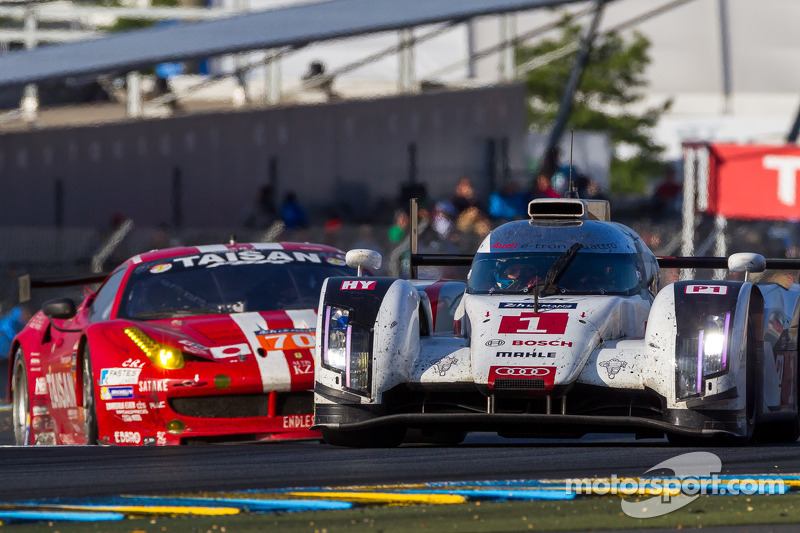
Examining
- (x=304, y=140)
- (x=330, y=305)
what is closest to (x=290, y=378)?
(x=330, y=305)

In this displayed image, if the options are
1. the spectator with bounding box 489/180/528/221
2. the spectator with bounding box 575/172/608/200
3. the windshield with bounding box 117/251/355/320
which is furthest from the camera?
the spectator with bounding box 575/172/608/200

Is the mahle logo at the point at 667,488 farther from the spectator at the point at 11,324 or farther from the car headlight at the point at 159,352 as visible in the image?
the spectator at the point at 11,324

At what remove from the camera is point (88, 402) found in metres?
9.08

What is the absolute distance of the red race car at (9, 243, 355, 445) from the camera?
28.3 feet

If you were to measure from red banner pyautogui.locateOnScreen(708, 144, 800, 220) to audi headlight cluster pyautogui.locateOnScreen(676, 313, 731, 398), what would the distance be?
31.4 feet

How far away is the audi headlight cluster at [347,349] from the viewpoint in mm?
7645

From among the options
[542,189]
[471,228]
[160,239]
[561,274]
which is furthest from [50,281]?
[542,189]

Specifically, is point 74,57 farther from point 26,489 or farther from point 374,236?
point 26,489

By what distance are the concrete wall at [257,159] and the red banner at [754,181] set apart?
8691 mm

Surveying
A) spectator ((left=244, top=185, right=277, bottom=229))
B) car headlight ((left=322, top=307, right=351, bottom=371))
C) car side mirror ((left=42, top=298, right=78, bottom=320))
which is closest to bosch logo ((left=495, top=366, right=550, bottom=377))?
car headlight ((left=322, top=307, right=351, bottom=371))

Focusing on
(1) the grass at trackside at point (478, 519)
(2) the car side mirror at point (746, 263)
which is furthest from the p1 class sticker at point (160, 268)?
(1) the grass at trackside at point (478, 519)

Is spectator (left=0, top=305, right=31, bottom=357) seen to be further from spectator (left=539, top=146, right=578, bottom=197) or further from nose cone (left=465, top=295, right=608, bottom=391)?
nose cone (left=465, top=295, right=608, bottom=391)

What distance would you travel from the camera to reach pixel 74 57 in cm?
1891

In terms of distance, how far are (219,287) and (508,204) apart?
11.7 m
